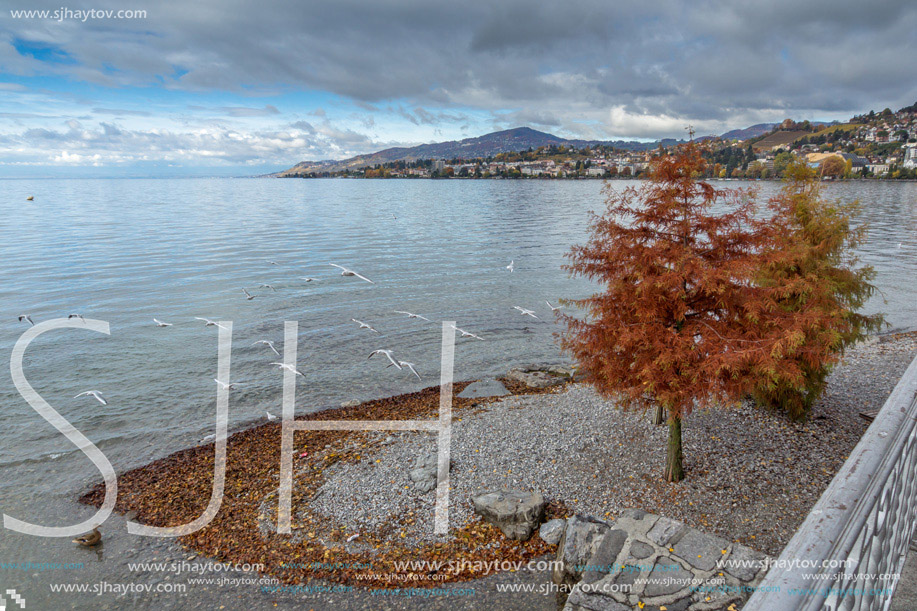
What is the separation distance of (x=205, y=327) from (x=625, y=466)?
20668mm

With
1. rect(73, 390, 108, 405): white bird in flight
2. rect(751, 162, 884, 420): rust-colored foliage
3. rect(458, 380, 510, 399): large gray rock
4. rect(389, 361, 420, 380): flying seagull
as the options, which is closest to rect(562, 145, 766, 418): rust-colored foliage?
rect(751, 162, 884, 420): rust-colored foliage

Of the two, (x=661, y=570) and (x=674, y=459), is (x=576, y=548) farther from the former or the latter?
(x=674, y=459)

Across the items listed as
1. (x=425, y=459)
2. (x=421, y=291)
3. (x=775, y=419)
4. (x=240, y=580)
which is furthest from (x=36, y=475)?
(x=421, y=291)

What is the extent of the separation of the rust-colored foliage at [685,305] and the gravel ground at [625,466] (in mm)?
1864

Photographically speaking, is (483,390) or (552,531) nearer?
(552,531)

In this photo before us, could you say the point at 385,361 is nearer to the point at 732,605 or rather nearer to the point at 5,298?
the point at 732,605

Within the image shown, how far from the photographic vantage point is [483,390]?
1620 centimetres

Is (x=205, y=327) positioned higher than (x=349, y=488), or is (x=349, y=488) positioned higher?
(x=205, y=327)

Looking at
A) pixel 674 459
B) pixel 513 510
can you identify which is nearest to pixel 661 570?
pixel 513 510

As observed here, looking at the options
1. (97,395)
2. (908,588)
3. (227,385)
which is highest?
(908,588)

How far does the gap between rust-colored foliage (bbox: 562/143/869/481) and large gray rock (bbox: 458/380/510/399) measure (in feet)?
23.3

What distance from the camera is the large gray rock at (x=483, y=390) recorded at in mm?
15736

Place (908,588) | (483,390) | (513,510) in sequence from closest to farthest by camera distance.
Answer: (908,588), (513,510), (483,390)

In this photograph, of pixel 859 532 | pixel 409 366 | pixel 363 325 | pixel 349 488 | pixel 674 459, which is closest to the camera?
pixel 859 532
